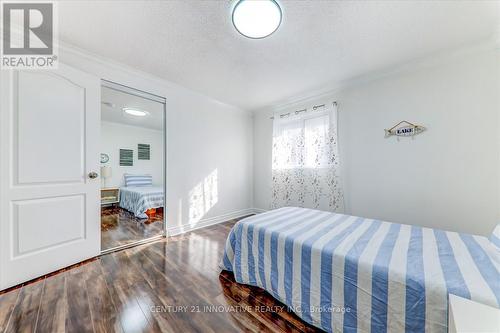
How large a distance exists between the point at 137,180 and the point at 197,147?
10.6 ft

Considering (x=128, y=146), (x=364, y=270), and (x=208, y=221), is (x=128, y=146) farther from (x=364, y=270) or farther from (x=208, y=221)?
(x=364, y=270)

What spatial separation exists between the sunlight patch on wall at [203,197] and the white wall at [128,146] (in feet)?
7.78

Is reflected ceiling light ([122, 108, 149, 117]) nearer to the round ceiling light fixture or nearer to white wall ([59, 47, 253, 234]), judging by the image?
white wall ([59, 47, 253, 234])

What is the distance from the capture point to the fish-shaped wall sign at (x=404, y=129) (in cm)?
227

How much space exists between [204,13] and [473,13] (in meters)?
2.33

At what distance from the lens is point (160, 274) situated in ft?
6.07

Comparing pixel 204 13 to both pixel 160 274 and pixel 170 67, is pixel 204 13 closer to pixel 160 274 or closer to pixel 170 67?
pixel 170 67

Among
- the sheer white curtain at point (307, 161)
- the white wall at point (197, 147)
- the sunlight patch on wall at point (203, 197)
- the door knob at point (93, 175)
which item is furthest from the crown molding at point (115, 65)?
the sheer white curtain at point (307, 161)

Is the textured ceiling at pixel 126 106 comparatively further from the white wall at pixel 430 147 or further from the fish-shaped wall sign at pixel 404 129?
the fish-shaped wall sign at pixel 404 129

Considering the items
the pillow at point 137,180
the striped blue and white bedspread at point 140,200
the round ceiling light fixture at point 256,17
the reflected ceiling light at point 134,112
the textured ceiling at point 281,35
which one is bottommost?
the striped blue and white bedspread at point 140,200

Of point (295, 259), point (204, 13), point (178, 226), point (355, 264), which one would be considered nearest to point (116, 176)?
point (178, 226)

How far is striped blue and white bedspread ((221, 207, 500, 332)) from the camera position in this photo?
0.91 m

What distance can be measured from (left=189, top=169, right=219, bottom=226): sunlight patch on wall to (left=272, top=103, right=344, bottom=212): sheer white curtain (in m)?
1.22

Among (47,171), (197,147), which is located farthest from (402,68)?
(47,171)
